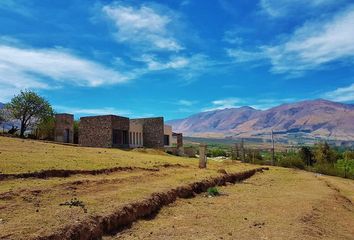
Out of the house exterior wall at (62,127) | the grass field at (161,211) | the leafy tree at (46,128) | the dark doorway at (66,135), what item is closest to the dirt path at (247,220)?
the grass field at (161,211)

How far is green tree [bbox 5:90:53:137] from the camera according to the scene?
61.6 metres

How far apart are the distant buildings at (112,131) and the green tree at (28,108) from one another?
392 centimetres

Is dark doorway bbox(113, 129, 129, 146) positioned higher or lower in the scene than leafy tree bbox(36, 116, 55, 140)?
lower

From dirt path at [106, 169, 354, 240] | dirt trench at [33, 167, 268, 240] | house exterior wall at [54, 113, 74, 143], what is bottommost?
dirt path at [106, 169, 354, 240]

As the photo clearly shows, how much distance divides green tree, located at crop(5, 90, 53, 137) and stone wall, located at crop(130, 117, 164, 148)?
1423cm

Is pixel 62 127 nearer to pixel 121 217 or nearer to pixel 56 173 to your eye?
pixel 56 173

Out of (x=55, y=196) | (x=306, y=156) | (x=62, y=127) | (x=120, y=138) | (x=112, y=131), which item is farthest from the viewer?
(x=306, y=156)

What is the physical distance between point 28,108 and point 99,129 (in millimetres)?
12760

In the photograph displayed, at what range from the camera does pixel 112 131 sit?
55.9 meters

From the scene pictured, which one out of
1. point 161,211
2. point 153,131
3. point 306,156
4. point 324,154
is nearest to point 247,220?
point 161,211

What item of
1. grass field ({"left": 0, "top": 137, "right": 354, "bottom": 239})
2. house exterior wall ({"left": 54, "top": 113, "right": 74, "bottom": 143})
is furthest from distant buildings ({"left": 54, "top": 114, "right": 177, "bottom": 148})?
grass field ({"left": 0, "top": 137, "right": 354, "bottom": 239})

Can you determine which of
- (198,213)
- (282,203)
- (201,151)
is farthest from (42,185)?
(201,151)

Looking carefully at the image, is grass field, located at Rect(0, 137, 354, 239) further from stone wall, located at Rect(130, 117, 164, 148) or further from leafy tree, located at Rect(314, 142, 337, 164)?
leafy tree, located at Rect(314, 142, 337, 164)

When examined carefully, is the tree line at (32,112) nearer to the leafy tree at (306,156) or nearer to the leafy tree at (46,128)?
the leafy tree at (46,128)
